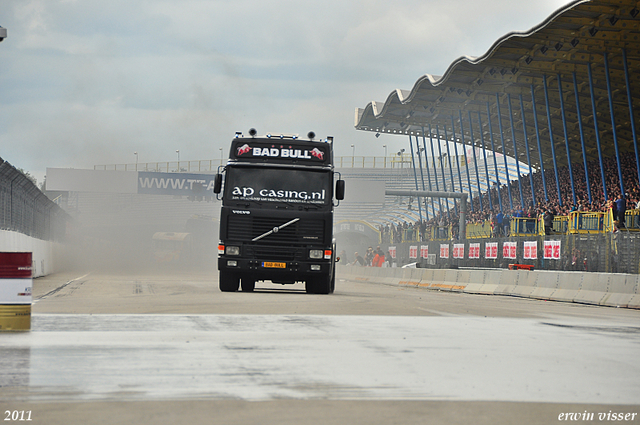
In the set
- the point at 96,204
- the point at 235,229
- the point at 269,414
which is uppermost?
the point at 96,204

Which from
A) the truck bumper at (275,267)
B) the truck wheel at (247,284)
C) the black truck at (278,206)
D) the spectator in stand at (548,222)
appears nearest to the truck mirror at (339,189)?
the black truck at (278,206)

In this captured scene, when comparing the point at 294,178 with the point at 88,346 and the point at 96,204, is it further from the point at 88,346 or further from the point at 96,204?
the point at 96,204

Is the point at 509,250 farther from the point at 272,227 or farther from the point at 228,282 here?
the point at 272,227

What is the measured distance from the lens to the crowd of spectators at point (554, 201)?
32625 millimetres

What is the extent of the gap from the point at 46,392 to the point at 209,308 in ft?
27.3

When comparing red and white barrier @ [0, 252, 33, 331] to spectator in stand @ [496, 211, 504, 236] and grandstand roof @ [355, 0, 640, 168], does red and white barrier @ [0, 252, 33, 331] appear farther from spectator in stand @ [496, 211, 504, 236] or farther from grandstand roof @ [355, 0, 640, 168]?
spectator in stand @ [496, 211, 504, 236]

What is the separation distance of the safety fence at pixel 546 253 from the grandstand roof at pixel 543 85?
9460 millimetres

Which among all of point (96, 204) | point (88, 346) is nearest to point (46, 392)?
point (88, 346)

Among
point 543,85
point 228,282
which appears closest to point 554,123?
point 543,85

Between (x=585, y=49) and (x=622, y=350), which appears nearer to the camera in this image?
(x=622, y=350)

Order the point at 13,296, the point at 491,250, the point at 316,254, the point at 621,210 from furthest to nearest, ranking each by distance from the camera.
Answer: the point at 491,250 → the point at 621,210 → the point at 316,254 → the point at 13,296

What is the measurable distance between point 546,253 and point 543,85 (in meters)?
19.1

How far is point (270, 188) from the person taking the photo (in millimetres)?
18531

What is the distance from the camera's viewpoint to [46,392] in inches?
224
